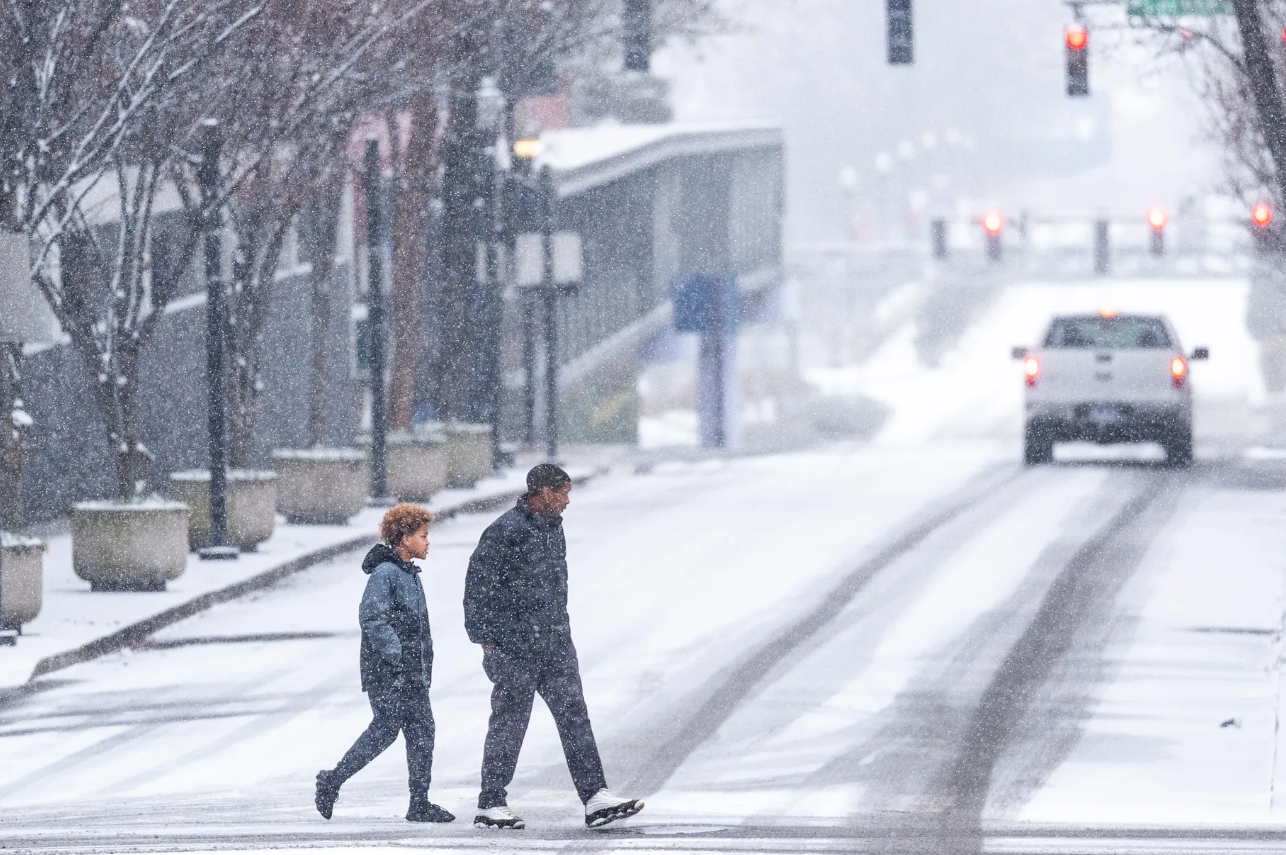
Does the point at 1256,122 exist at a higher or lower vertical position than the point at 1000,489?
higher

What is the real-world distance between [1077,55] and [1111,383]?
14.2 feet

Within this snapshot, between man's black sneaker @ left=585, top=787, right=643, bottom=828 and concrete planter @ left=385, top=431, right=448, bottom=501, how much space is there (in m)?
17.8

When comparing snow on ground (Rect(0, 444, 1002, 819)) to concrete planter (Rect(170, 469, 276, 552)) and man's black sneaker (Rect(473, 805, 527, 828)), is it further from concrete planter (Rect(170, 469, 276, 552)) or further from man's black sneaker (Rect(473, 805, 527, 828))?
concrete planter (Rect(170, 469, 276, 552))

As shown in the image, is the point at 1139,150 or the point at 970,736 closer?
the point at 970,736

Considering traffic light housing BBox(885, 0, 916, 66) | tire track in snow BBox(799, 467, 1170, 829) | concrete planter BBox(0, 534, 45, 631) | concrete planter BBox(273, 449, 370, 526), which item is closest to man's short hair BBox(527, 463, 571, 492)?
tire track in snow BBox(799, 467, 1170, 829)

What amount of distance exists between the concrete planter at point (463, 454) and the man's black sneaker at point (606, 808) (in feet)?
63.8

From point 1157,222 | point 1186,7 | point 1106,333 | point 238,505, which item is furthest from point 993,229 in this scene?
point 238,505

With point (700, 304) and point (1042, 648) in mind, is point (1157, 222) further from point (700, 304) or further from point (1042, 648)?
point (1042, 648)

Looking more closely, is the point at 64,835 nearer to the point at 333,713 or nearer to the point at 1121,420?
the point at 333,713

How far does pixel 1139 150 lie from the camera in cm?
19838

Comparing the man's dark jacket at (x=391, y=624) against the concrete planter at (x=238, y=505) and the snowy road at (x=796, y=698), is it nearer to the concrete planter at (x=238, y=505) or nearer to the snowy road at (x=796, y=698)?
the snowy road at (x=796, y=698)

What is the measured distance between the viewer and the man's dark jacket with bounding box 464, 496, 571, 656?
10.6 metres

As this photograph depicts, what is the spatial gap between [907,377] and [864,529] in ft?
285

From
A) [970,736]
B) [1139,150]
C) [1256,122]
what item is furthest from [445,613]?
[1139,150]
